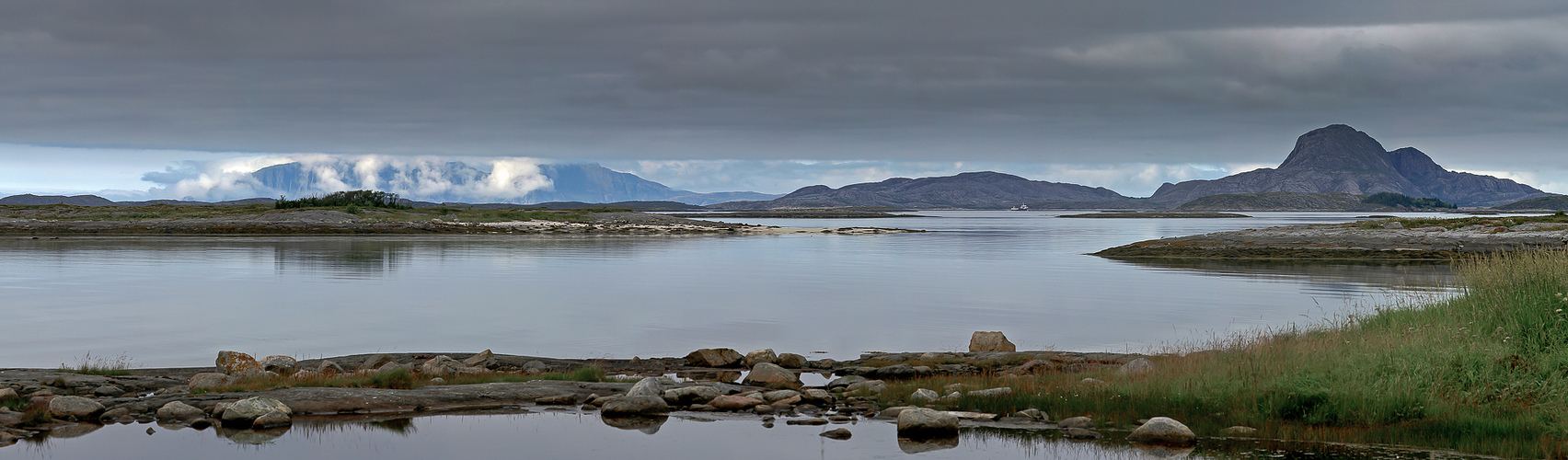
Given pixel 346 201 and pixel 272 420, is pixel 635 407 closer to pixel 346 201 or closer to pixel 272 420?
pixel 272 420

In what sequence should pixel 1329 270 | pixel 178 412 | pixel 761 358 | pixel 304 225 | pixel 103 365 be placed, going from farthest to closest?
1. pixel 304 225
2. pixel 1329 270
3. pixel 761 358
4. pixel 103 365
5. pixel 178 412

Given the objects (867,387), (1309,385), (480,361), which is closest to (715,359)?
(480,361)

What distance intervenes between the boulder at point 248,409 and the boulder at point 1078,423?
35.0 feet

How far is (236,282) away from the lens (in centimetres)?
4297

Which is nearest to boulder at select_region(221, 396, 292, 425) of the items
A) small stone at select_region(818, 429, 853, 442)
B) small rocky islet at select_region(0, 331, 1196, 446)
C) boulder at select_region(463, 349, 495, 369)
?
small rocky islet at select_region(0, 331, 1196, 446)

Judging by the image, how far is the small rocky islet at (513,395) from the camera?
47.1 feet

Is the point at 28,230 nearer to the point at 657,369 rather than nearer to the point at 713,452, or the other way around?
the point at 657,369

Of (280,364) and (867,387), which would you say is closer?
(867,387)

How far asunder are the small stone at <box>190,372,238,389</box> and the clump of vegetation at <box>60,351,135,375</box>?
2464 millimetres

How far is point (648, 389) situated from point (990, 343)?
9.62 metres

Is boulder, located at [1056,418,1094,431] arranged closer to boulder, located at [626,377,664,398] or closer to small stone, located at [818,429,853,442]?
small stone, located at [818,429,853,442]

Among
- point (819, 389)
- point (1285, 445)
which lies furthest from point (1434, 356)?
point (819, 389)

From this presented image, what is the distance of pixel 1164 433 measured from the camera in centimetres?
1336

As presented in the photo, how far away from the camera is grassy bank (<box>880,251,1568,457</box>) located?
13062mm
